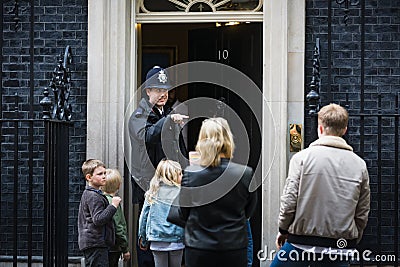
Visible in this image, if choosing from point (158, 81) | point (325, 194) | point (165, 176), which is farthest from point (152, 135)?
point (325, 194)

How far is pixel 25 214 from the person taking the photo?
27.0 feet

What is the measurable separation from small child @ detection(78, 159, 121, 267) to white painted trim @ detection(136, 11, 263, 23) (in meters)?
2.27

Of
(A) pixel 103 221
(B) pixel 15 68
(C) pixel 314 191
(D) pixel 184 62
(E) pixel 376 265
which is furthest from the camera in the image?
(D) pixel 184 62

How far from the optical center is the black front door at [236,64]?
8703 mm

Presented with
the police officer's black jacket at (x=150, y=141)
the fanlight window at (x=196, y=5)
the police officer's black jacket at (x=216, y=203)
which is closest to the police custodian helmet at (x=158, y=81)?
the police officer's black jacket at (x=150, y=141)

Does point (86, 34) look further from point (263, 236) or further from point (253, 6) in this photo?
point (263, 236)

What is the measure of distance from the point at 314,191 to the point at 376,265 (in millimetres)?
2548

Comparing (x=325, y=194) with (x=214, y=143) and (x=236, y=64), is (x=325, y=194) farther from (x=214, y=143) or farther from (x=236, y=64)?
(x=236, y=64)

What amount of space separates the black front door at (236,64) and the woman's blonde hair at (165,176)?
1336 millimetres

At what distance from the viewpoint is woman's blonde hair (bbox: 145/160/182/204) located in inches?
276

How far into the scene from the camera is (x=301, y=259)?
18.9ft

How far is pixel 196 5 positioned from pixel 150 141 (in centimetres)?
182

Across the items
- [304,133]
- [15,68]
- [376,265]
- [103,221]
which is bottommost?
[376,265]

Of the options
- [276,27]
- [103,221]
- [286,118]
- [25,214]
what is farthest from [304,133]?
[25,214]
